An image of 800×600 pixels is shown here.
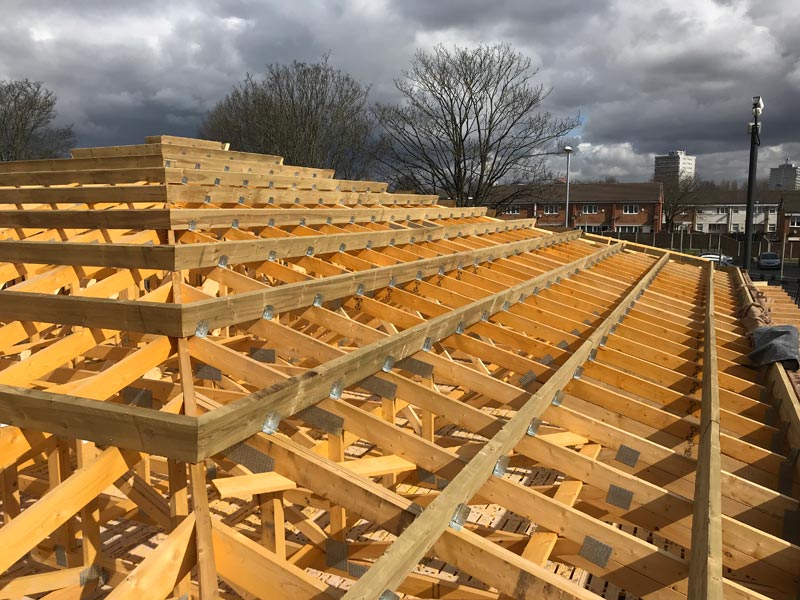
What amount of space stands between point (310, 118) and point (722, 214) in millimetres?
74584

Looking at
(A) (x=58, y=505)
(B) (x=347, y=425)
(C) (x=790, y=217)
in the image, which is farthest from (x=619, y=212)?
(A) (x=58, y=505)

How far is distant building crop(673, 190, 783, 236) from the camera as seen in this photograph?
279 feet

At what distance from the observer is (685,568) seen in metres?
3.07

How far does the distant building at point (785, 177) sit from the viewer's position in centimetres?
11106

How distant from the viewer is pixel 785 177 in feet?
373

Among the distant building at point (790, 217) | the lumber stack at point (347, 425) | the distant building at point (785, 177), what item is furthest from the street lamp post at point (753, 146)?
the distant building at point (785, 177)

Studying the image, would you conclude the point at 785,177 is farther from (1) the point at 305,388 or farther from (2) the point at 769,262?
(1) the point at 305,388

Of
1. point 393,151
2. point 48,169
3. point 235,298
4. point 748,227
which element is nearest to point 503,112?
point 393,151

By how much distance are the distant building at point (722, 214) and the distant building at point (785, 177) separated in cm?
2250

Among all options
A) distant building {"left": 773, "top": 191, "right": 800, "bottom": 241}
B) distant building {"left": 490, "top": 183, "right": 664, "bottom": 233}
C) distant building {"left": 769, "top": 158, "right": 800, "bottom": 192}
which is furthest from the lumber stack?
distant building {"left": 769, "top": 158, "right": 800, "bottom": 192}

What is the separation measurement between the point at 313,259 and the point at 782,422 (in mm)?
4995

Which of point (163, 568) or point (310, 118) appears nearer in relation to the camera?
point (163, 568)

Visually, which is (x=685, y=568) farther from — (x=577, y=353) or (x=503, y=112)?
(x=503, y=112)

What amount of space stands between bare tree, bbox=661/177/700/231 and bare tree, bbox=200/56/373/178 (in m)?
52.5
